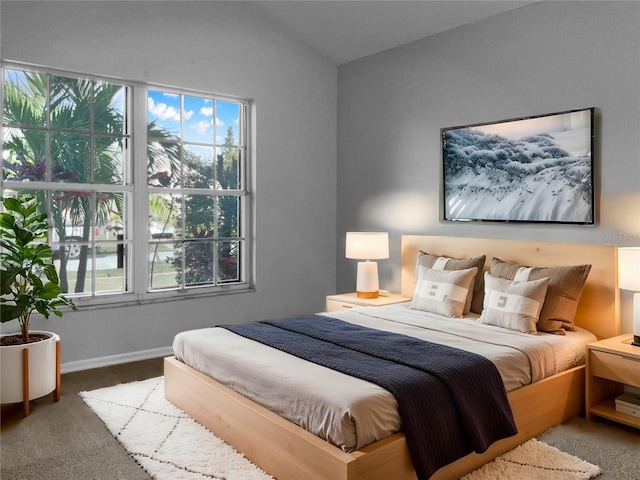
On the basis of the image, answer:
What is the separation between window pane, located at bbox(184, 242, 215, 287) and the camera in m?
4.75

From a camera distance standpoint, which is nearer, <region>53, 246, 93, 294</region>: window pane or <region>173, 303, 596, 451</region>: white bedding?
<region>173, 303, 596, 451</region>: white bedding

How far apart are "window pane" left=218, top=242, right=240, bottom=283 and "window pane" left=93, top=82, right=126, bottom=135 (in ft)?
4.35

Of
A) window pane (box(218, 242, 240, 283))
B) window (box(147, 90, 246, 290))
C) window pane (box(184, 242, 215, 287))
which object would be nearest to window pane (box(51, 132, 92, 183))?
window (box(147, 90, 246, 290))

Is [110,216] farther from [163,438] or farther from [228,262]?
[163,438]

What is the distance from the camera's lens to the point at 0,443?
2828mm

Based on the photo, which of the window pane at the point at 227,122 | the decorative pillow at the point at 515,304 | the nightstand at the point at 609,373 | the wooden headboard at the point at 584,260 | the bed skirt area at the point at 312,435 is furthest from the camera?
the window pane at the point at 227,122

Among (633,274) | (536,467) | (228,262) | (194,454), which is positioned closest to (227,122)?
(228,262)

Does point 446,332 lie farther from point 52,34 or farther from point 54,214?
point 52,34

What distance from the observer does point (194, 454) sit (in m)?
2.70

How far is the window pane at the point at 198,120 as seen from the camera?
470 centimetres

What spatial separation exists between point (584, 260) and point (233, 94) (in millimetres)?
3129

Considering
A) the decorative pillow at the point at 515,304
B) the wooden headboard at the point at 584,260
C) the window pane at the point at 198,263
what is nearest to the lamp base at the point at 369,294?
the wooden headboard at the point at 584,260

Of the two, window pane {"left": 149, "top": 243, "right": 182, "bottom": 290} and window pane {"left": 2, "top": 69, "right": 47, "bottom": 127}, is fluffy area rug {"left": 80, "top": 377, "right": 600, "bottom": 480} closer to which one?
window pane {"left": 149, "top": 243, "right": 182, "bottom": 290}

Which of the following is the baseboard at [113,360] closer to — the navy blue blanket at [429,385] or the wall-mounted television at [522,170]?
the navy blue blanket at [429,385]
